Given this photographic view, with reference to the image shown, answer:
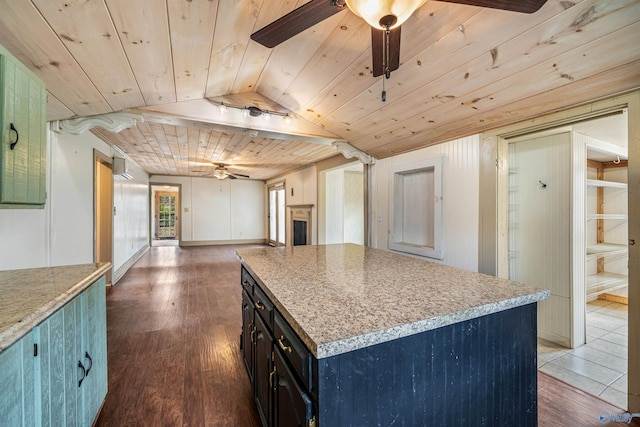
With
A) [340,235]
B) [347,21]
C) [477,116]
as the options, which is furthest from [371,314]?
[340,235]

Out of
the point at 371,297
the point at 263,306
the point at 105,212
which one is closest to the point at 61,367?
the point at 263,306

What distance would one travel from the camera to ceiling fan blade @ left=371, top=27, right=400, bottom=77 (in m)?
1.28

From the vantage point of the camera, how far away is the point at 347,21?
1665 millimetres

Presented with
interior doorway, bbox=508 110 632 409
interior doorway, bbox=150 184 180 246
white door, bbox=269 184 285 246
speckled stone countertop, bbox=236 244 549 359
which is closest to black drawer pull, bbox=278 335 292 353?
speckled stone countertop, bbox=236 244 549 359

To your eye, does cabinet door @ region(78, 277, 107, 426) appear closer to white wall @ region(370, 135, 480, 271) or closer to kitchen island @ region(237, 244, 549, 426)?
kitchen island @ region(237, 244, 549, 426)

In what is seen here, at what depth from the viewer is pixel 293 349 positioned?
0.95m

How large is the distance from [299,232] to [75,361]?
5.43 m

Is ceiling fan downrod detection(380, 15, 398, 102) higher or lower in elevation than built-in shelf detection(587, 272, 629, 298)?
higher

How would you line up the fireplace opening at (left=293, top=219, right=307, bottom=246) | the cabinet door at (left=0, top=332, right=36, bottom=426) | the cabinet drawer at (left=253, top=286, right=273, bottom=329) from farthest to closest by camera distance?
the fireplace opening at (left=293, top=219, right=307, bottom=246) < the cabinet drawer at (left=253, top=286, right=273, bottom=329) < the cabinet door at (left=0, top=332, right=36, bottom=426)

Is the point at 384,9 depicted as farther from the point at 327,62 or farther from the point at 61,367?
the point at 61,367

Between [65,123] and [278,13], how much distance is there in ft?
7.34

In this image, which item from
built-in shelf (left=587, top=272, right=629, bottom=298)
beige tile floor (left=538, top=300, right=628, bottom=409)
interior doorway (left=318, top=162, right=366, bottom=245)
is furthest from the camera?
interior doorway (left=318, top=162, right=366, bottom=245)

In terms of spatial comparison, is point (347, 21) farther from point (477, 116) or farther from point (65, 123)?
point (65, 123)

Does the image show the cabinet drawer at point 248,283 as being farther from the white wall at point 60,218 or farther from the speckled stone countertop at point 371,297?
the white wall at point 60,218
